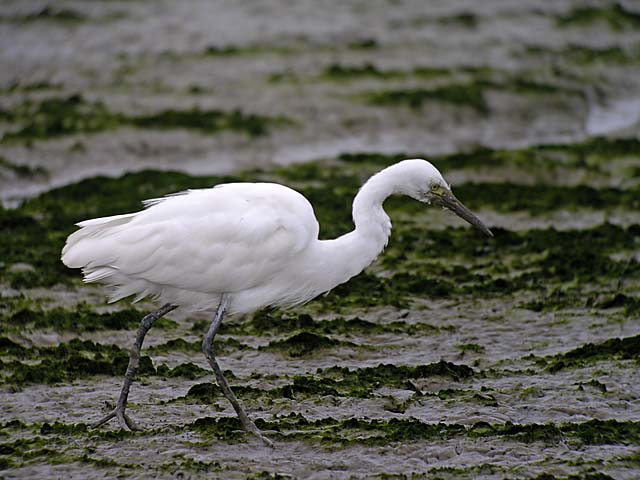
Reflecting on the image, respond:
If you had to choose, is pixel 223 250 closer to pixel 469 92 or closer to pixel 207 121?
pixel 207 121

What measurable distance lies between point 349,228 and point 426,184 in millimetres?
4235

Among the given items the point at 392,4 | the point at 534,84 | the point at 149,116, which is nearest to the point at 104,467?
the point at 149,116

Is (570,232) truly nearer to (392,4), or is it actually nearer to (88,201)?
(88,201)

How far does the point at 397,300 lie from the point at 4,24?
12779 millimetres

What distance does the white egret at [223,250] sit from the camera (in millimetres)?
6691

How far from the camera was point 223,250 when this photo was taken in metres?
6.71

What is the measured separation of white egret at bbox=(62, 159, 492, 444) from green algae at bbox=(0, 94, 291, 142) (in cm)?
913

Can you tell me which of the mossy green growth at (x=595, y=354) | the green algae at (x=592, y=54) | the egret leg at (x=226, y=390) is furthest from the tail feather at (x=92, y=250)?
the green algae at (x=592, y=54)

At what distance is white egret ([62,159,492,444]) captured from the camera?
22.0ft

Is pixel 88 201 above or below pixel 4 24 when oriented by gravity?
below

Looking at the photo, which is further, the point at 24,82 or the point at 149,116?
the point at 24,82

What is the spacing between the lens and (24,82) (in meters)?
17.4

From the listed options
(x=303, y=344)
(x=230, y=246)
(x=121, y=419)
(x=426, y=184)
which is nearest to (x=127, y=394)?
(x=121, y=419)

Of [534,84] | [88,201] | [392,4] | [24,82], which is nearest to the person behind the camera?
[88,201]
